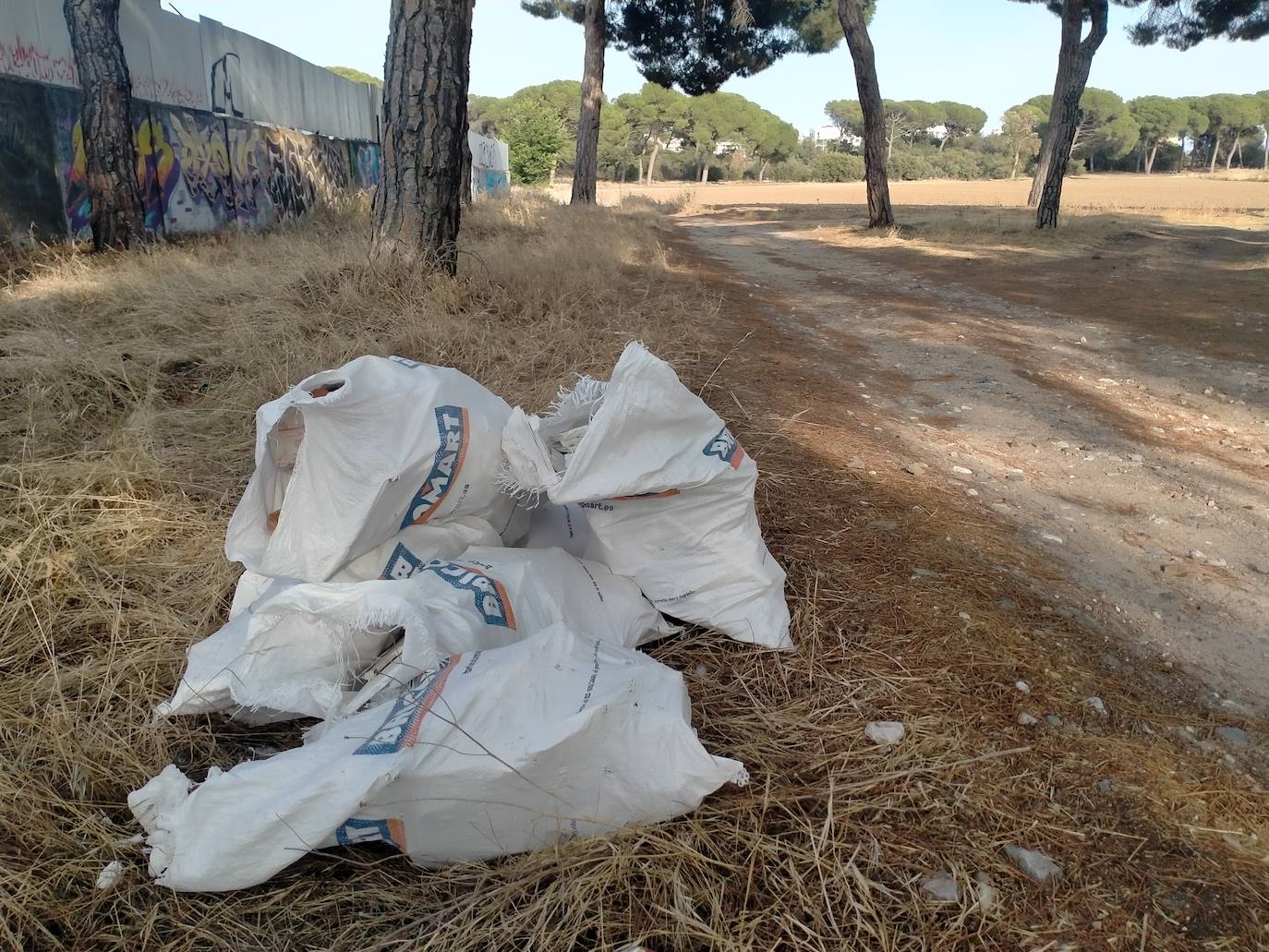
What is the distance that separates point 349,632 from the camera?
1521 millimetres

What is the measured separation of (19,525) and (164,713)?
3.00 ft

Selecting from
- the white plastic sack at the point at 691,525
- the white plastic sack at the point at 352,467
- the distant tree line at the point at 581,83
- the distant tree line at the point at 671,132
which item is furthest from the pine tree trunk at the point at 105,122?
the distant tree line at the point at 671,132

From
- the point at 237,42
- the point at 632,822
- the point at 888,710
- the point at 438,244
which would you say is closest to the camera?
the point at 632,822

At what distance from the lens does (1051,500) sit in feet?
9.39

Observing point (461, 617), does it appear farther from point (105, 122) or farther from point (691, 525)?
point (105, 122)

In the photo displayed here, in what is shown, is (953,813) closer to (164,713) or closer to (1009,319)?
(164,713)

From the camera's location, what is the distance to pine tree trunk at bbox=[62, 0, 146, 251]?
6.34m

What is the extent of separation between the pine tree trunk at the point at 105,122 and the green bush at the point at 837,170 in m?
57.6

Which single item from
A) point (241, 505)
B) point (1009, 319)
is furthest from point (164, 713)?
point (1009, 319)

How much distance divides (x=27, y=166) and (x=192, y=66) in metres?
3.45

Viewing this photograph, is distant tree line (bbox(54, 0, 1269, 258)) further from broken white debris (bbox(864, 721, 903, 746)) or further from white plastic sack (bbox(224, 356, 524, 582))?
broken white debris (bbox(864, 721, 903, 746))

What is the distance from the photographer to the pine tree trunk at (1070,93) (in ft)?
42.3

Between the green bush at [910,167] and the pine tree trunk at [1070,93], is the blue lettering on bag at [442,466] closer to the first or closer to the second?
the pine tree trunk at [1070,93]

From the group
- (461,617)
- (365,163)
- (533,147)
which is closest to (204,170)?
(365,163)
